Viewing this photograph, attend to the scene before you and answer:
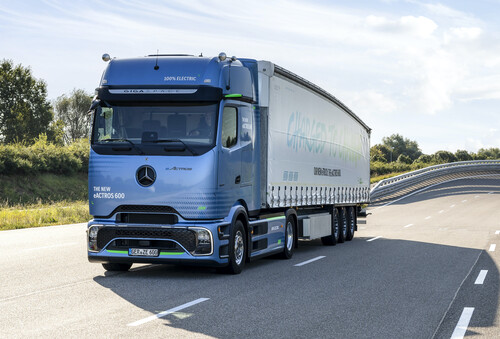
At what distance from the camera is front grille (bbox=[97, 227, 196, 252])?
11.0m

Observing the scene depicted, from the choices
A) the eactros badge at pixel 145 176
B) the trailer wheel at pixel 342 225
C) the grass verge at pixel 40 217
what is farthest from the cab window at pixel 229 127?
the grass verge at pixel 40 217

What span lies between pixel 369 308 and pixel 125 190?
4.37m

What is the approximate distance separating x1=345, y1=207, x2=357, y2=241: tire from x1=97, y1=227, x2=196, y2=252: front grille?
11100 millimetres

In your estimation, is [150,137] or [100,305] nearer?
[100,305]

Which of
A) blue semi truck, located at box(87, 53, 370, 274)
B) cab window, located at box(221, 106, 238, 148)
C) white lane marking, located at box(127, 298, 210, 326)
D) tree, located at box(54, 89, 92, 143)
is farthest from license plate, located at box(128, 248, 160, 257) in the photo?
tree, located at box(54, 89, 92, 143)

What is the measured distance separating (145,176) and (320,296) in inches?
131

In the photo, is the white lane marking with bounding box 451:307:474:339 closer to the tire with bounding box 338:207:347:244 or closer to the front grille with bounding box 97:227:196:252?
the front grille with bounding box 97:227:196:252

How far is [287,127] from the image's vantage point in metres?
14.8

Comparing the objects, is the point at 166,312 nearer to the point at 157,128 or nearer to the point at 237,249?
the point at 157,128

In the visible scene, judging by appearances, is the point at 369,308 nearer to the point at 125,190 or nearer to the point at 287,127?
the point at 125,190

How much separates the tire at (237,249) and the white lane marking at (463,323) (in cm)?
407

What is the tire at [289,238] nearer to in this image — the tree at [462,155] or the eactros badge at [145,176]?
Answer: the eactros badge at [145,176]

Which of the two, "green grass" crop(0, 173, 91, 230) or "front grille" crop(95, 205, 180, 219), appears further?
"green grass" crop(0, 173, 91, 230)

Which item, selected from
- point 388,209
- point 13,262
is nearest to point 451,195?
point 388,209
